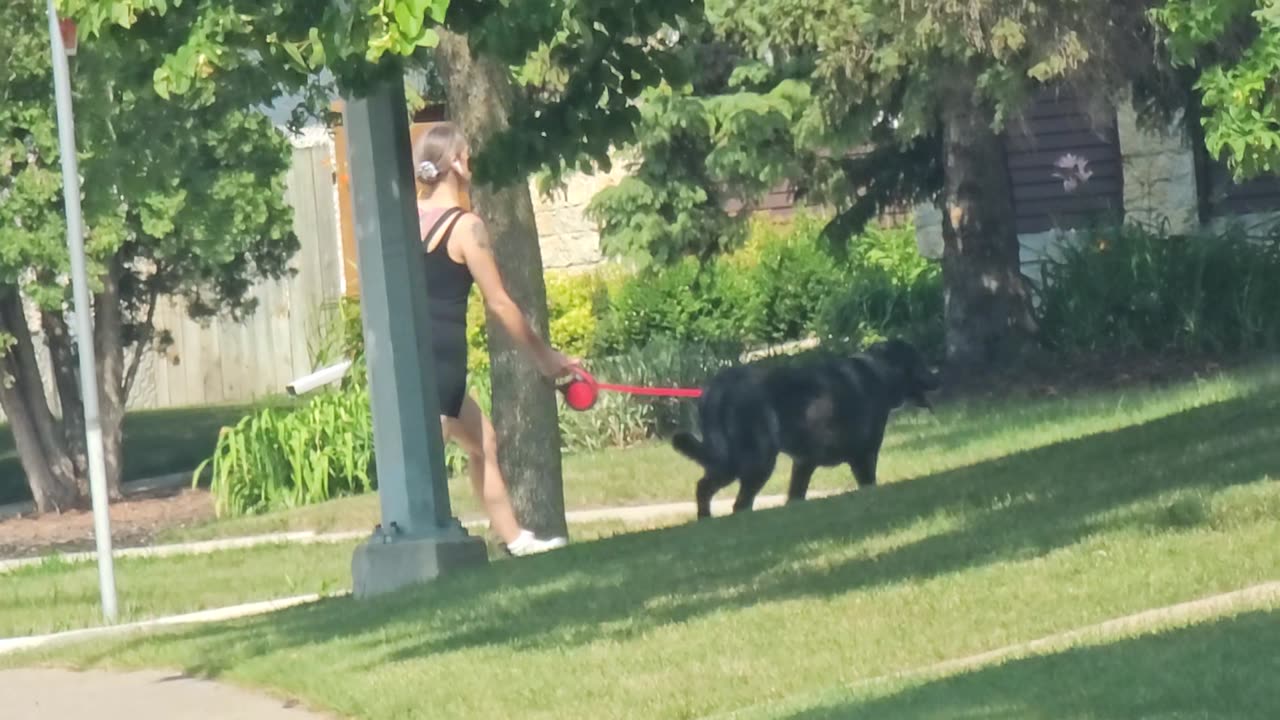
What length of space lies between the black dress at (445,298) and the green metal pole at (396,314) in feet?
1.89

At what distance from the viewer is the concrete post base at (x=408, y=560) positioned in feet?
29.3

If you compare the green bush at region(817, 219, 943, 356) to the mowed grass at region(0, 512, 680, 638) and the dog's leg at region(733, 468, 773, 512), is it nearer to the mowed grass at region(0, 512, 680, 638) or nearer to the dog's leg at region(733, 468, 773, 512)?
the mowed grass at region(0, 512, 680, 638)

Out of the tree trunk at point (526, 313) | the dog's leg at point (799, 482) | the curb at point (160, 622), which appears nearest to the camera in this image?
the curb at point (160, 622)

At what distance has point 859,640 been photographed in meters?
6.67

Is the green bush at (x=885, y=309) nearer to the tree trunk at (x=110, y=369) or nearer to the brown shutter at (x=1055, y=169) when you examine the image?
the brown shutter at (x=1055, y=169)

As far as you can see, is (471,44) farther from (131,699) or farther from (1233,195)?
(1233,195)

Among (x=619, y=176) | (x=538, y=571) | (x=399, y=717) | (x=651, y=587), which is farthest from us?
(x=619, y=176)

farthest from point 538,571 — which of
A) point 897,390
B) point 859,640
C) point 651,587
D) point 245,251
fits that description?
point 245,251

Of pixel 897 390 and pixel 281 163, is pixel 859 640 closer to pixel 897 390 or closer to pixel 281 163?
pixel 897 390

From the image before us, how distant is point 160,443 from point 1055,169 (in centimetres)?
871

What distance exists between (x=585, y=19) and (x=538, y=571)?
2.80 m

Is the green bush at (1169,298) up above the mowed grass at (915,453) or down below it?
above

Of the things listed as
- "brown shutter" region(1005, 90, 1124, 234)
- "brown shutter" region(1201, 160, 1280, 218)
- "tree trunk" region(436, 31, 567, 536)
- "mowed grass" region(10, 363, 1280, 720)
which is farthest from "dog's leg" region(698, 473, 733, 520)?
"brown shutter" region(1005, 90, 1124, 234)

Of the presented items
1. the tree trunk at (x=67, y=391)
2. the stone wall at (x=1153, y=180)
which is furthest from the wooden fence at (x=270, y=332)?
the stone wall at (x=1153, y=180)
